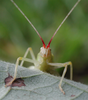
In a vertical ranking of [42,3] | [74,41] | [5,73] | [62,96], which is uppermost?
[42,3]

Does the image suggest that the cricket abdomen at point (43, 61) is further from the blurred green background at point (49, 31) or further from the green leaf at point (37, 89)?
the blurred green background at point (49, 31)

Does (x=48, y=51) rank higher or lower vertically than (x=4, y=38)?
lower

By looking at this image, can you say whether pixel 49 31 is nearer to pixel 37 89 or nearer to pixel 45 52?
pixel 45 52

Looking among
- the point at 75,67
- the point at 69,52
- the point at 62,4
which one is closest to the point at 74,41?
the point at 69,52

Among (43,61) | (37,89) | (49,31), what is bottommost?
(37,89)

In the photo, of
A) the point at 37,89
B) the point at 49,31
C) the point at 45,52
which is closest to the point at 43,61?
the point at 45,52

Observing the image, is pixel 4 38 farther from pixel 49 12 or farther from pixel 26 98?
pixel 26 98

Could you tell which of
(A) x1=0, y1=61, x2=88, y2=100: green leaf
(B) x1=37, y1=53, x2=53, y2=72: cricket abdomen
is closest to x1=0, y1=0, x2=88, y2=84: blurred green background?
(B) x1=37, y1=53, x2=53, y2=72: cricket abdomen

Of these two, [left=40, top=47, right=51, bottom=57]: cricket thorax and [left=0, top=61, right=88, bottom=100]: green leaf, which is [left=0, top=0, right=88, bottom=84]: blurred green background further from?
[left=0, top=61, right=88, bottom=100]: green leaf
